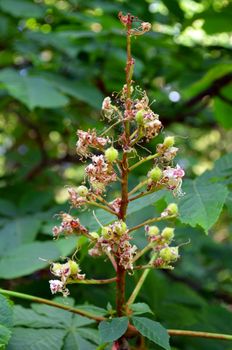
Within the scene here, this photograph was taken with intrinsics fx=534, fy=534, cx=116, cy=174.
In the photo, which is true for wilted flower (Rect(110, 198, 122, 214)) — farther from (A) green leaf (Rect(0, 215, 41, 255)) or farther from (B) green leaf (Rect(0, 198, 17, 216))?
(B) green leaf (Rect(0, 198, 17, 216))

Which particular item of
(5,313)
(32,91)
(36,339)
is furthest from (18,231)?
(5,313)

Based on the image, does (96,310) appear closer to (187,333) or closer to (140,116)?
(187,333)

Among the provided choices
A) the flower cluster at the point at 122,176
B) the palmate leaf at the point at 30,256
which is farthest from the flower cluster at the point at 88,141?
the palmate leaf at the point at 30,256

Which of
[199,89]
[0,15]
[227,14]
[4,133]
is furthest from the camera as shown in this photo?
[4,133]

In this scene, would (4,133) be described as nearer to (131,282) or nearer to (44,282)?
(44,282)

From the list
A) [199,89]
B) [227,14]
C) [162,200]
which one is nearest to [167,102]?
[199,89]

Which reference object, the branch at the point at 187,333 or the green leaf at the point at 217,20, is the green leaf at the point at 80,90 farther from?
the branch at the point at 187,333

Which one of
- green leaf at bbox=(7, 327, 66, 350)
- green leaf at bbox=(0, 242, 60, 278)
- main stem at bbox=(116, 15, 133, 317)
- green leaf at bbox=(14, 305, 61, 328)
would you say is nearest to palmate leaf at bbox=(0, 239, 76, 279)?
Answer: green leaf at bbox=(0, 242, 60, 278)
